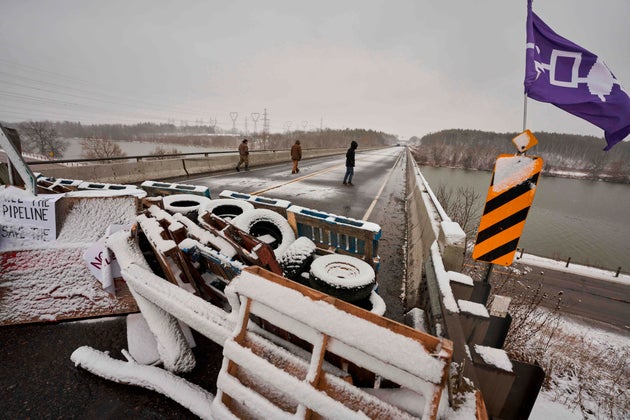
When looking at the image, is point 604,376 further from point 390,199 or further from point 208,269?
point 208,269

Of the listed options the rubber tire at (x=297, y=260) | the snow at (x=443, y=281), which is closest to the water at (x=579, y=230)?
the snow at (x=443, y=281)

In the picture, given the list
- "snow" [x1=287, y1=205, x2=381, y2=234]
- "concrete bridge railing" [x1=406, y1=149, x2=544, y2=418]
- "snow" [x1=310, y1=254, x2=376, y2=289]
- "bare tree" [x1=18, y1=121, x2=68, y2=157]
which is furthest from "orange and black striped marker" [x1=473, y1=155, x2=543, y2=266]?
"bare tree" [x1=18, y1=121, x2=68, y2=157]

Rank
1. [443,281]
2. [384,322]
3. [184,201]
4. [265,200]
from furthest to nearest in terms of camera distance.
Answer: [184,201]
[265,200]
[443,281]
[384,322]

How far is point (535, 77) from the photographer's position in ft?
11.5

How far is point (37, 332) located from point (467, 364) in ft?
13.3

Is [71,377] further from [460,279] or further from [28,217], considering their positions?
[460,279]

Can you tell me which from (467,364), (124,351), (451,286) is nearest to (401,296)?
(451,286)

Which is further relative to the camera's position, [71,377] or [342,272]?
[342,272]

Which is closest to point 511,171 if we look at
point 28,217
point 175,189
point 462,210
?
point 28,217

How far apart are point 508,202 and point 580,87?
2.25 meters

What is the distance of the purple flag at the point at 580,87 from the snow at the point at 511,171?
1.35 metres

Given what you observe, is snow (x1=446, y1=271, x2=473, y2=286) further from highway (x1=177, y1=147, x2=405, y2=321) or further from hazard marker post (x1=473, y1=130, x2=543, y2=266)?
highway (x1=177, y1=147, x2=405, y2=321)

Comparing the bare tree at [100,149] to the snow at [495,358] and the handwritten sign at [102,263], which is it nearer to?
the handwritten sign at [102,263]

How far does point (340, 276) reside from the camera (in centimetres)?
296
